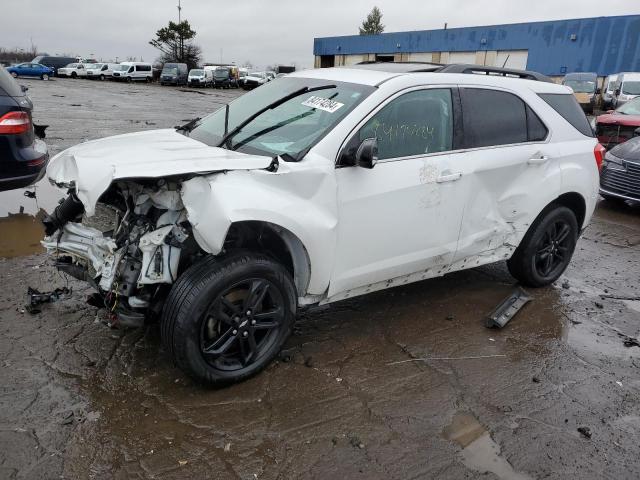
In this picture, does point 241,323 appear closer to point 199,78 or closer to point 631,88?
point 631,88

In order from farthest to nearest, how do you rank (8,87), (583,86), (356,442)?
(583,86) → (8,87) → (356,442)

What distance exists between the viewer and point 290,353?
140 inches

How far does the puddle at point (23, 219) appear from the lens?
5113 millimetres

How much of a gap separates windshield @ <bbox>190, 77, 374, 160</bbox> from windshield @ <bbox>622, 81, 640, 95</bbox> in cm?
2214

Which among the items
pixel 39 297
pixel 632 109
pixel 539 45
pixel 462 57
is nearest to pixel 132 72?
pixel 462 57

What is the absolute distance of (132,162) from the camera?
285cm

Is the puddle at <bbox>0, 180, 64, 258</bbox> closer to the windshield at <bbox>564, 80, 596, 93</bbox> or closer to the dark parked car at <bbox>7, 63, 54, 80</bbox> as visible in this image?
the windshield at <bbox>564, 80, 596, 93</bbox>

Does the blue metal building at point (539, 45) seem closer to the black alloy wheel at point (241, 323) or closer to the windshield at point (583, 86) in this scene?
the windshield at point (583, 86)

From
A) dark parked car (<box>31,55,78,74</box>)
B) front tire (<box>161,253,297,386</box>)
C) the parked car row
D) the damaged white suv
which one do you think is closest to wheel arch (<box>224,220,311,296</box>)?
the damaged white suv

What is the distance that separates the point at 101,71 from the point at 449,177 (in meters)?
52.8

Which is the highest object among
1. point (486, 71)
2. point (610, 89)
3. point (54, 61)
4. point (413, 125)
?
point (486, 71)

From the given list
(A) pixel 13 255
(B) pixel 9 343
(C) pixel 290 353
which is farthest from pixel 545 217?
(A) pixel 13 255

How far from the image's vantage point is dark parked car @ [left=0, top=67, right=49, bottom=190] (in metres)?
5.11

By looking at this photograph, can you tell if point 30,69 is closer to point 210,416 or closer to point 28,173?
point 28,173
